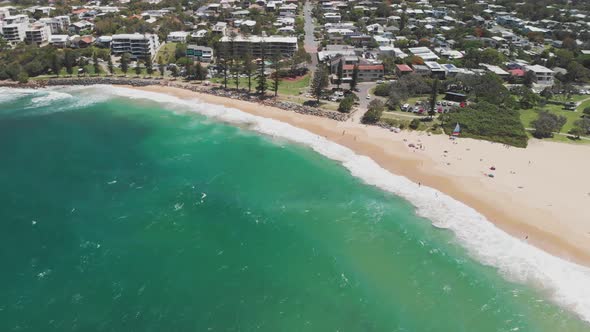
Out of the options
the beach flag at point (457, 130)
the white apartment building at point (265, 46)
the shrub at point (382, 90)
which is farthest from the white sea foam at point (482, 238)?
the white apartment building at point (265, 46)

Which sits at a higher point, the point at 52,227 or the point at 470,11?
the point at 470,11

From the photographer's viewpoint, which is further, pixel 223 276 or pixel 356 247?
pixel 356 247

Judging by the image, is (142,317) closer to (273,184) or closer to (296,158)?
(273,184)

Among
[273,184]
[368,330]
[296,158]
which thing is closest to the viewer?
[368,330]

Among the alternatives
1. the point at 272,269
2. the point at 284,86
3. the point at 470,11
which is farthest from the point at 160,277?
the point at 470,11

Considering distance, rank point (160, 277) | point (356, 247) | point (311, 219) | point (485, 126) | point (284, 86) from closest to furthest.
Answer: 1. point (160, 277)
2. point (356, 247)
3. point (311, 219)
4. point (485, 126)
5. point (284, 86)

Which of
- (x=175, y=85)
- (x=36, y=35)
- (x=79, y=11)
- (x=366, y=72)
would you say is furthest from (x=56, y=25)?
(x=366, y=72)
